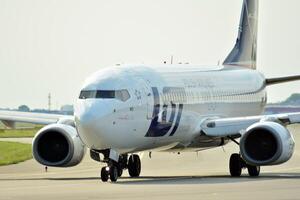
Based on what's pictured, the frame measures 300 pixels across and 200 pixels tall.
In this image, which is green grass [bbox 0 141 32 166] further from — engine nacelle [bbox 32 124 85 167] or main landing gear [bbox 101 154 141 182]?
main landing gear [bbox 101 154 141 182]

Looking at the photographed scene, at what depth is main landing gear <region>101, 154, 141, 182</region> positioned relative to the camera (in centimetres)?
3703

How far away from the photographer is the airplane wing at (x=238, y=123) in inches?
1629

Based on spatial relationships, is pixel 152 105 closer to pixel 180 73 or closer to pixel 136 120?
pixel 136 120

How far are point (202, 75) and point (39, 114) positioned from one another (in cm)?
640


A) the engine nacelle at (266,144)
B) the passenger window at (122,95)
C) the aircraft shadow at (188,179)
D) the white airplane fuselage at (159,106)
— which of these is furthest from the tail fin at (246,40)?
the passenger window at (122,95)

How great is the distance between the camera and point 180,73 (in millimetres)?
44312

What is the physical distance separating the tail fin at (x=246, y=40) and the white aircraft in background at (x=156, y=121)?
3407mm

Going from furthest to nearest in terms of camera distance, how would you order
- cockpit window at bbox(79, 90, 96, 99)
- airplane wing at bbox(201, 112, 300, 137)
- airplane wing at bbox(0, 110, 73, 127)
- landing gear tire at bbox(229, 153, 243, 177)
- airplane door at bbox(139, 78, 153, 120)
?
airplane wing at bbox(0, 110, 73, 127), landing gear tire at bbox(229, 153, 243, 177), airplane wing at bbox(201, 112, 300, 137), airplane door at bbox(139, 78, 153, 120), cockpit window at bbox(79, 90, 96, 99)

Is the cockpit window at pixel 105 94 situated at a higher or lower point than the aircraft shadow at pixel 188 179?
higher

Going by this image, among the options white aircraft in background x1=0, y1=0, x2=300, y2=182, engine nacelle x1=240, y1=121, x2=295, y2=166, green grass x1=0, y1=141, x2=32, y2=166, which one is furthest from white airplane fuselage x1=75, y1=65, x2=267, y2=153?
green grass x1=0, y1=141, x2=32, y2=166

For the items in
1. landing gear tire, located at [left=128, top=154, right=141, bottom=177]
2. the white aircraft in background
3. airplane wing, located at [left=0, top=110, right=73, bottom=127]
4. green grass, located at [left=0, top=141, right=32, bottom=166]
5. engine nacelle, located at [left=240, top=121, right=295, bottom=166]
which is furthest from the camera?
green grass, located at [left=0, top=141, right=32, bottom=166]

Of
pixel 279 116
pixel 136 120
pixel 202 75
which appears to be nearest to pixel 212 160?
pixel 202 75

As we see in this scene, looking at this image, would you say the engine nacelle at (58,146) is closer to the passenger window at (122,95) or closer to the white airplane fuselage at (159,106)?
the white airplane fuselage at (159,106)

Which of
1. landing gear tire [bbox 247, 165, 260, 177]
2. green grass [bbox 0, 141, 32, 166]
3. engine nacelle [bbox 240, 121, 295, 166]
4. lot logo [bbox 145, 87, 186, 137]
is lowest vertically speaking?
green grass [bbox 0, 141, 32, 166]
